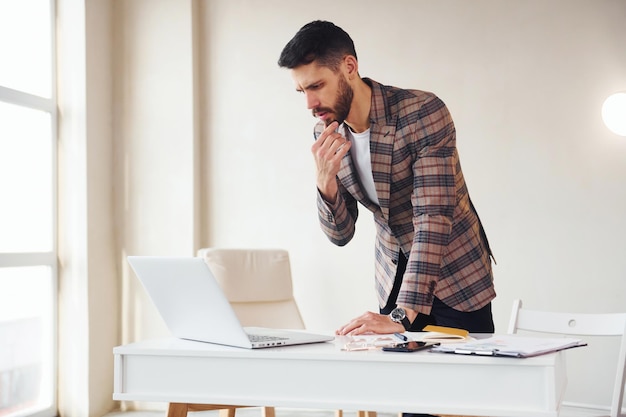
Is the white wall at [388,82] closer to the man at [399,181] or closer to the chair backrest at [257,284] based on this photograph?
the chair backrest at [257,284]

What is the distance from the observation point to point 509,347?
1.29 m

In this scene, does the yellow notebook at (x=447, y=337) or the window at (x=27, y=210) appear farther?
the window at (x=27, y=210)

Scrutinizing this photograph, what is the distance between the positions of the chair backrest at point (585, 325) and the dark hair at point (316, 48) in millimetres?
1127

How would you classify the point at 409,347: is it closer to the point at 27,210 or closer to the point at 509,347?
the point at 509,347

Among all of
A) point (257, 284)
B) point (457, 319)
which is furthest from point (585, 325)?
point (257, 284)

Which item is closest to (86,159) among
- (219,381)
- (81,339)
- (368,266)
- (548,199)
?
(81,339)

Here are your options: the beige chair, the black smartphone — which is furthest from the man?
the beige chair

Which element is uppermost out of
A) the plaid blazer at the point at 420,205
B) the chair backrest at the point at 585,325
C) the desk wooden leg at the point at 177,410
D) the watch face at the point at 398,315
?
the plaid blazer at the point at 420,205

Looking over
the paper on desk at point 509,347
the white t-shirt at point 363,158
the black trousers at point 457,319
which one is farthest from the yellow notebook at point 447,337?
the white t-shirt at point 363,158

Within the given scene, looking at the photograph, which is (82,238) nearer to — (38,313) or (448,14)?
(38,313)

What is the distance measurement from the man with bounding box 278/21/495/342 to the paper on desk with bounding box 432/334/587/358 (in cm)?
30

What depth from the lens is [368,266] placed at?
396 centimetres

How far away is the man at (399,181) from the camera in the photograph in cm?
174

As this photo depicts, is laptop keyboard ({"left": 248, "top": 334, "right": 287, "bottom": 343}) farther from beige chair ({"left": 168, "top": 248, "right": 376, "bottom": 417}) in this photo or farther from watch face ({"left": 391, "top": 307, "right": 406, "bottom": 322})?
beige chair ({"left": 168, "top": 248, "right": 376, "bottom": 417})
